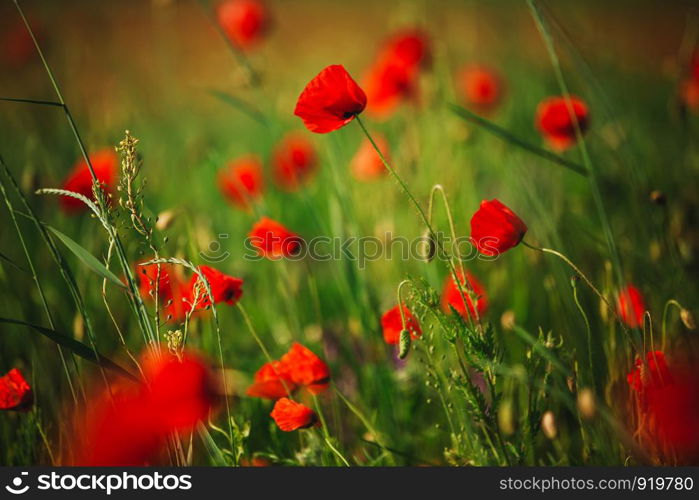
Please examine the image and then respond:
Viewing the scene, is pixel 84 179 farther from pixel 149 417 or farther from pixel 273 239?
pixel 149 417

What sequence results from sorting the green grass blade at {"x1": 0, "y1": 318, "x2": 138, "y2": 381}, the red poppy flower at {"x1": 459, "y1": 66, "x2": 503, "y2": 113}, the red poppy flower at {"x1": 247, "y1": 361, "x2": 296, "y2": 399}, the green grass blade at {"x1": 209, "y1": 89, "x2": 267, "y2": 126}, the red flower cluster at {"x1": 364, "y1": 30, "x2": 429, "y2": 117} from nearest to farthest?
1. the green grass blade at {"x1": 0, "y1": 318, "x2": 138, "y2": 381}
2. the red poppy flower at {"x1": 247, "y1": 361, "x2": 296, "y2": 399}
3. the green grass blade at {"x1": 209, "y1": 89, "x2": 267, "y2": 126}
4. the red flower cluster at {"x1": 364, "y1": 30, "x2": 429, "y2": 117}
5. the red poppy flower at {"x1": 459, "y1": 66, "x2": 503, "y2": 113}

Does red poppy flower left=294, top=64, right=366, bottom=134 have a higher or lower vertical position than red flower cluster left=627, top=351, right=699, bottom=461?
higher

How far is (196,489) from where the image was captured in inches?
26.1

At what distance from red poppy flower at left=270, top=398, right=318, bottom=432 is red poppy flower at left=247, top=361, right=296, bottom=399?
0.04 m

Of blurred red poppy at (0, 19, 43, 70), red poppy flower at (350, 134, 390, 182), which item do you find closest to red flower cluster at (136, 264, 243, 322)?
red poppy flower at (350, 134, 390, 182)

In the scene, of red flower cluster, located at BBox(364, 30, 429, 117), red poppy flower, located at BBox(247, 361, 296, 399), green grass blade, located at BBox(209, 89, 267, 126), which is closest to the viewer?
red poppy flower, located at BBox(247, 361, 296, 399)

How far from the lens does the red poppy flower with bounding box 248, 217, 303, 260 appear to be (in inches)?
31.2

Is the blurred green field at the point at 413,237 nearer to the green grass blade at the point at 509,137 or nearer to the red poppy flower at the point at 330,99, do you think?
the green grass blade at the point at 509,137

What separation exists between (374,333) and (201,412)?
1.52ft

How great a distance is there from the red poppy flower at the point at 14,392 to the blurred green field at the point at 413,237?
0.18ft

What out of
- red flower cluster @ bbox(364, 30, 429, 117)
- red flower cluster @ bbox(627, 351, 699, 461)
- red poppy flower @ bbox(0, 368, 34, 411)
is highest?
red flower cluster @ bbox(364, 30, 429, 117)

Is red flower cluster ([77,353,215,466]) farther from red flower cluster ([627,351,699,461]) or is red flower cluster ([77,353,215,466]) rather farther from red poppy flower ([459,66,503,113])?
red poppy flower ([459,66,503,113])

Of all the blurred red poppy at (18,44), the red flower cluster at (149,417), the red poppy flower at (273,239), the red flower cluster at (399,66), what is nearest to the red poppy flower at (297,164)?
the red flower cluster at (399,66)

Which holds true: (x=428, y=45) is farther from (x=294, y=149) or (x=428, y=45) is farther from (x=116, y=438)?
(x=116, y=438)
